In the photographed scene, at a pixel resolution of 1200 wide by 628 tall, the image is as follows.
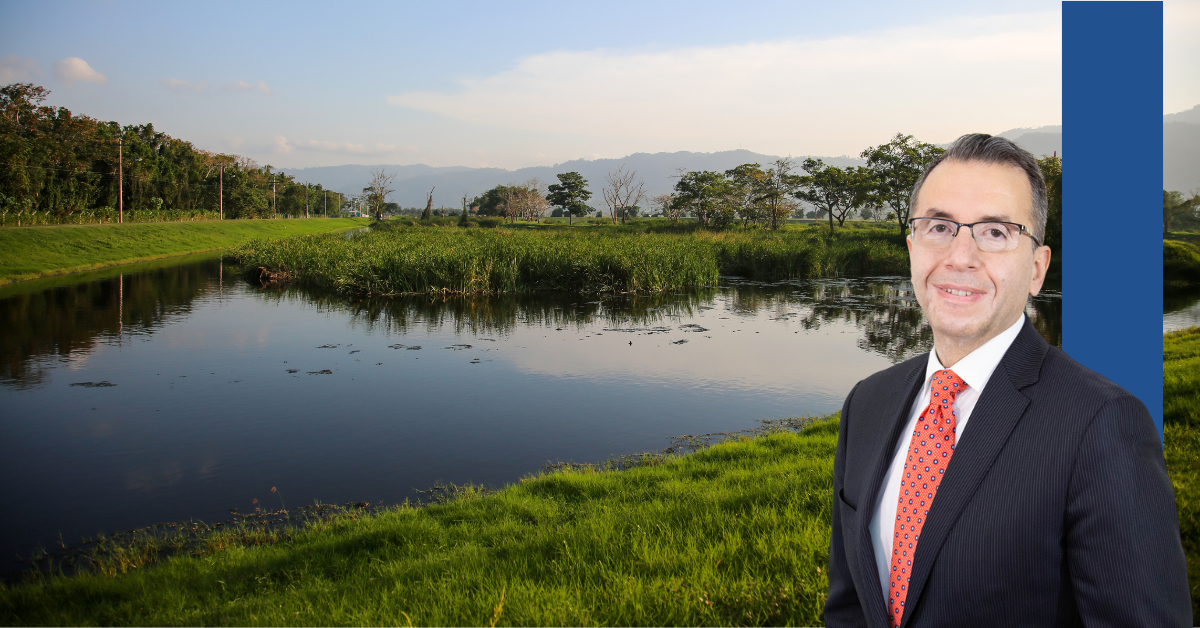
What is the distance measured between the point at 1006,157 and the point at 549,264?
16569mm

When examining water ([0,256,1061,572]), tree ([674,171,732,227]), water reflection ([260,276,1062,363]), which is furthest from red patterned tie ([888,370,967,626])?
tree ([674,171,732,227])

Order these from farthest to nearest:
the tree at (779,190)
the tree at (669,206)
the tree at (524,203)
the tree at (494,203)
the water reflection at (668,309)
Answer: the tree at (494,203) → the tree at (524,203) → the tree at (669,206) → the tree at (779,190) → the water reflection at (668,309)

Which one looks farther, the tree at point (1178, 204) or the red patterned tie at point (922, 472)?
the tree at point (1178, 204)

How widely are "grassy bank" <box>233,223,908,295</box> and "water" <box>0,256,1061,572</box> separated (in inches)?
56.7

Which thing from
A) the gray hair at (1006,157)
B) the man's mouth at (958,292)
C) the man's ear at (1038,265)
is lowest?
the man's mouth at (958,292)

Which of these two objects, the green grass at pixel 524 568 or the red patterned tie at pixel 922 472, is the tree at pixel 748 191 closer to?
the green grass at pixel 524 568

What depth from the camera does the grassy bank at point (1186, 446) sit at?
88.6 inches

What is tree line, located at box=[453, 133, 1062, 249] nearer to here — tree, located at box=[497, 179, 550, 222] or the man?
tree, located at box=[497, 179, 550, 222]

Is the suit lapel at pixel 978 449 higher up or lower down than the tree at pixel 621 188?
lower down

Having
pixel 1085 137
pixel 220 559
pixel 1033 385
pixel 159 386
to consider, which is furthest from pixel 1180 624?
pixel 159 386

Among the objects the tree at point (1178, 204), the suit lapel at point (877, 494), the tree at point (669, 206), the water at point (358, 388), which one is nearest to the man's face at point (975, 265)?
the suit lapel at point (877, 494)

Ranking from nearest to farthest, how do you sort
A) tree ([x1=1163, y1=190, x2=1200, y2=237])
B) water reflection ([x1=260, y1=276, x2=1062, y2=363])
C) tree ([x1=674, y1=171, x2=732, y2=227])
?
tree ([x1=1163, y1=190, x2=1200, y2=237])
water reflection ([x1=260, y1=276, x2=1062, y2=363])
tree ([x1=674, y1=171, x2=732, y2=227])

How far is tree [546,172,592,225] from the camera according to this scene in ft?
220

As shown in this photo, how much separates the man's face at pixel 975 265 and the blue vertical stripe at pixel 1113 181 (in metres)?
0.95
